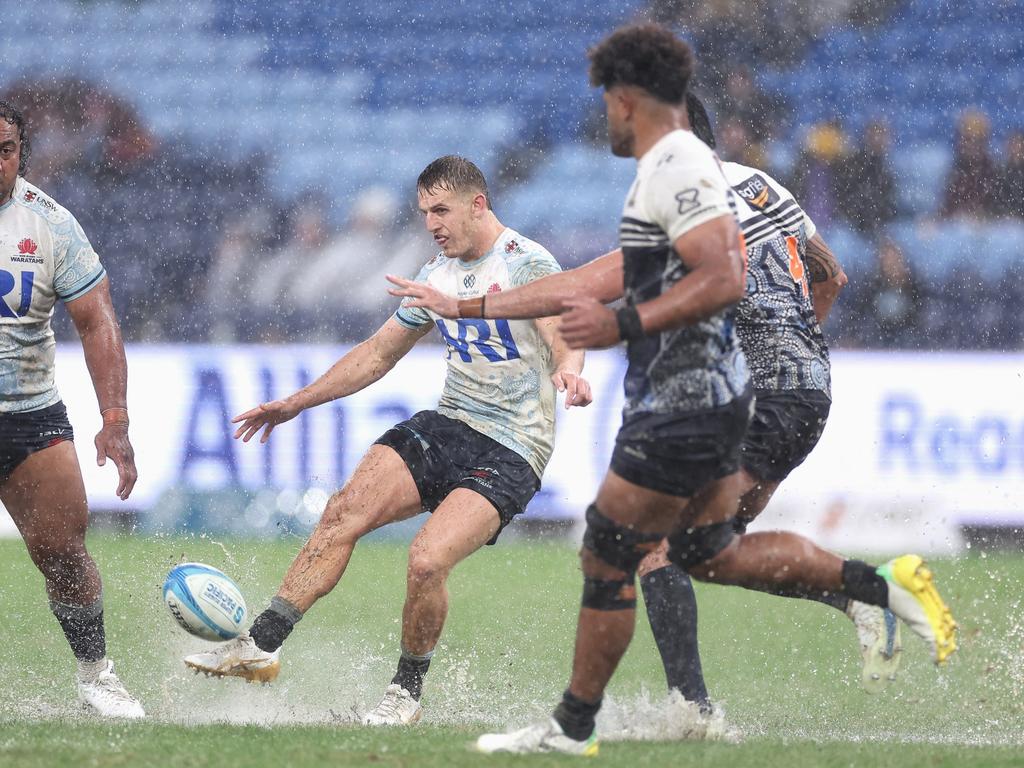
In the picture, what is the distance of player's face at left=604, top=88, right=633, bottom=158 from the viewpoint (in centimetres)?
479

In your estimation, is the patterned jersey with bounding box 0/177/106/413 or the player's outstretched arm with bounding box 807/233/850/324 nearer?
the patterned jersey with bounding box 0/177/106/413

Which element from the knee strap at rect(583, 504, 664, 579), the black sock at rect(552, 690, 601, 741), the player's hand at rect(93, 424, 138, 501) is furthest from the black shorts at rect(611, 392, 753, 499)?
the player's hand at rect(93, 424, 138, 501)

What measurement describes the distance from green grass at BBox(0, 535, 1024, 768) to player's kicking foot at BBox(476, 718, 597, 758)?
0.28 ft

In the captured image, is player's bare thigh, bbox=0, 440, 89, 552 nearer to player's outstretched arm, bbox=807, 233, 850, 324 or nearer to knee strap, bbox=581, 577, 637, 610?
knee strap, bbox=581, 577, 637, 610

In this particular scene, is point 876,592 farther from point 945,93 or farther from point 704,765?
point 945,93

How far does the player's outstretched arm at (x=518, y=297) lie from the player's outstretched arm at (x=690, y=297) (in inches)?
28.6

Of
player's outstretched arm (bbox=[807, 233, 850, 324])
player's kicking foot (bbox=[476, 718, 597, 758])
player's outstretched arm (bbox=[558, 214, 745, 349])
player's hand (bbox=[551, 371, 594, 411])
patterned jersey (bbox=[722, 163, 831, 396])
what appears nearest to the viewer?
player's outstretched arm (bbox=[558, 214, 745, 349])

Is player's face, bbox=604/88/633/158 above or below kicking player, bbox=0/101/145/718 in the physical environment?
above

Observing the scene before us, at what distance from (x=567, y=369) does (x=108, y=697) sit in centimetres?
232

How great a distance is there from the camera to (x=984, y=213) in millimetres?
14102

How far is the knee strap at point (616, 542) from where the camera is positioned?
4805 mm

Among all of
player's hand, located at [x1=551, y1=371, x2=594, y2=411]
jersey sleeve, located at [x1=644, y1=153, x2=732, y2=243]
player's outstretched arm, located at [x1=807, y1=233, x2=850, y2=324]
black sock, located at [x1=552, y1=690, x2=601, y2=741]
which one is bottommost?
black sock, located at [x1=552, y1=690, x2=601, y2=741]

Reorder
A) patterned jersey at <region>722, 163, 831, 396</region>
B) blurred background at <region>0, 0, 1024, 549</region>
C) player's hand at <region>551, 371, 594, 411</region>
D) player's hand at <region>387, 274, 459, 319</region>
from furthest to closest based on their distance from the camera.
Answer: blurred background at <region>0, 0, 1024, 549</region> → player's hand at <region>551, 371, 594, 411</region> → patterned jersey at <region>722, 163, 831, 396</region> → player's hand at <region>387, 274, 459, 319</region>

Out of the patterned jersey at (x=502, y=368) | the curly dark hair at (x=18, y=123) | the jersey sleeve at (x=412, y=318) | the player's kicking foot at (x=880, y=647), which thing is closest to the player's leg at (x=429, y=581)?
the patterned jersey at (x=502, y=368)
